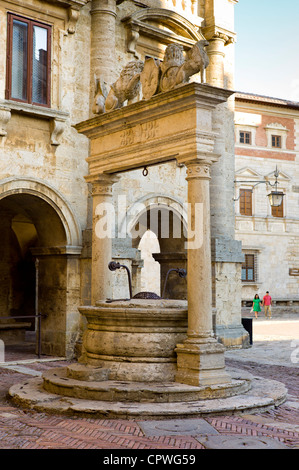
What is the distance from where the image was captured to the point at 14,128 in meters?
11.2

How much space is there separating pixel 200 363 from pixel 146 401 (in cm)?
79

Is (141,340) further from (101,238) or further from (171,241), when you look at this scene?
(171,241)

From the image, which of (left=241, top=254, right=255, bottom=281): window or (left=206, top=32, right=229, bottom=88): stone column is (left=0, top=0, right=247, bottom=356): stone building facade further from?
(left=241, top=254, right=255, bottom=281): window

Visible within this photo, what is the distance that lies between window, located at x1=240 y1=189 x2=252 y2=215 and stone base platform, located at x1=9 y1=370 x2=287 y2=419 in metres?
24.6

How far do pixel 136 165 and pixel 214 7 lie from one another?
7832mm

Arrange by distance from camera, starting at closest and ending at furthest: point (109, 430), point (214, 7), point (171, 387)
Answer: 1. point (109, 430)
2. point (171, 387)
3. point (214, 7)

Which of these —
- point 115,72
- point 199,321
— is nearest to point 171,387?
point 199,321

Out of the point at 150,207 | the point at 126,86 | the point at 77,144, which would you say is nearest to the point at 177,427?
the point at 126,86

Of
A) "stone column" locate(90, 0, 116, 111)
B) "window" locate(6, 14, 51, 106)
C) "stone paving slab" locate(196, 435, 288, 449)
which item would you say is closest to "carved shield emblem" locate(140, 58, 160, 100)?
"window" locate(6, 14, 51, 106)

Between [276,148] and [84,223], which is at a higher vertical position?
[276,148]

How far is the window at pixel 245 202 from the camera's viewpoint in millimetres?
31594

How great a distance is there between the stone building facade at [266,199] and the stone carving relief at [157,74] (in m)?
22.9

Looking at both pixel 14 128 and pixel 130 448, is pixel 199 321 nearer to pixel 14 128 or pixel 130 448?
pixel 130 448
